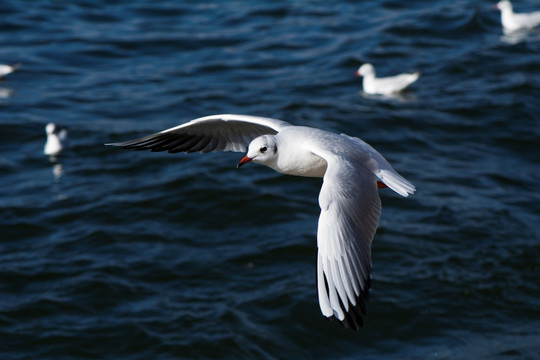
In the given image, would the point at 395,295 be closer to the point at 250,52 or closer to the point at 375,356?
the point at 375,356

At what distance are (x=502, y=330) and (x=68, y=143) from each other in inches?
264

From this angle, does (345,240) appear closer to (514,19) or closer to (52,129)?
(52,129)

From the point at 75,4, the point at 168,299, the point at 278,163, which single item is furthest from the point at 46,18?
the point at 278,163

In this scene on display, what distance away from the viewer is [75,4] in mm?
18219

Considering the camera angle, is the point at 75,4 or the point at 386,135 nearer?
the point at 386,135

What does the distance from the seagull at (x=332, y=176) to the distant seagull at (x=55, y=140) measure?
5.92m

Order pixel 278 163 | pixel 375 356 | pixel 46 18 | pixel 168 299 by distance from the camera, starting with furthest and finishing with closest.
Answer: pixel 46 18 → pixel 168 299 → pixel 375 356 → pixel 278 163

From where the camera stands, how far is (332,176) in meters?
4.98

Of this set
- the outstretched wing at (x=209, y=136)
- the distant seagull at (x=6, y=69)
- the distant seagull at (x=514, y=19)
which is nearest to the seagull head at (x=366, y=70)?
the distant seagull at (x=514, y=19)

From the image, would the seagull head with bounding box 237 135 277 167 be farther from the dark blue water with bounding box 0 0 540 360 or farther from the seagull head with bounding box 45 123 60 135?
the seagull head with bounding box 45 123 60 135

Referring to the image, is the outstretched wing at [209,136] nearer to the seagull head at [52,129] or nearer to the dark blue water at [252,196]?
Answer: the dark blue water at [252,196]

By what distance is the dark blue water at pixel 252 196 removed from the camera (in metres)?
8.70

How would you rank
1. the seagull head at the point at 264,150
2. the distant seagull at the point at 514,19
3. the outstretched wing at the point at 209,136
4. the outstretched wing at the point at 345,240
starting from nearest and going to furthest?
the outstretched wing at the point at 345,240 → the seagull head at the point at 264,150 → the outstretched wing at the point at 209,136 → the distant seagull at the point at 514,19

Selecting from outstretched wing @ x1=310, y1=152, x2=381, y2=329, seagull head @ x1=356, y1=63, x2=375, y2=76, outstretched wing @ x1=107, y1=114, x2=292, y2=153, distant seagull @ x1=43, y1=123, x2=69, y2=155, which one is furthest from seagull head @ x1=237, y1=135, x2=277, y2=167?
seagull head @ x1=356, y1=63, x2=375, y2=76
